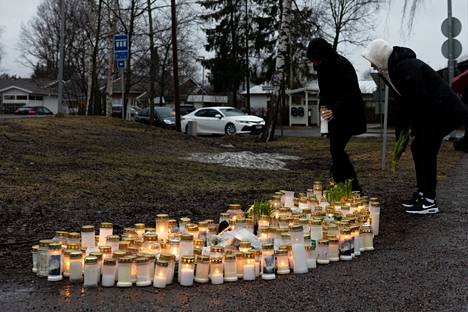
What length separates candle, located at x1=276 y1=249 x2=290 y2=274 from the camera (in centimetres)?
430

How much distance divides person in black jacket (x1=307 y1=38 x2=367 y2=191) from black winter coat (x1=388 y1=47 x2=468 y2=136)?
52 cm

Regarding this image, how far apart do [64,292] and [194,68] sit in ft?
211

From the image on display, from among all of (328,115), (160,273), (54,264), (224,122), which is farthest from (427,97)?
(224,122)

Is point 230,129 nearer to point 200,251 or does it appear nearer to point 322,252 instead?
point 322,252

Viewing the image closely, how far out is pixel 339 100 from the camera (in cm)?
684

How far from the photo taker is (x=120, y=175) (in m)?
9.05

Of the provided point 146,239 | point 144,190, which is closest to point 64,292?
point 146,239

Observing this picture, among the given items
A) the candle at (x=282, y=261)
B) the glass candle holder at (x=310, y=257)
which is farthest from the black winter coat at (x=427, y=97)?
the candle at (x=282, y=261)

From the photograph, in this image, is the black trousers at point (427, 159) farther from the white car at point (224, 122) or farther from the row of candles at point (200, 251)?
the white car at point (224, 122)

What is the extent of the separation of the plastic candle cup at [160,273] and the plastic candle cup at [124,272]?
0.56 ft

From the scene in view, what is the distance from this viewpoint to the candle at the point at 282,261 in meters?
4.30

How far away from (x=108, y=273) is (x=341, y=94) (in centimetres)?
385

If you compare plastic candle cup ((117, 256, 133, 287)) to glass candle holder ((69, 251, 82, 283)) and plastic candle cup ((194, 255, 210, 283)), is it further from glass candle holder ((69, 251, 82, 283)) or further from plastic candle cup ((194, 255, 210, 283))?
plastic candle cup ((194, 255, 210, 283))

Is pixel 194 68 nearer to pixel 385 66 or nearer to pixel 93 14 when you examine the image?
pixel 93 14
